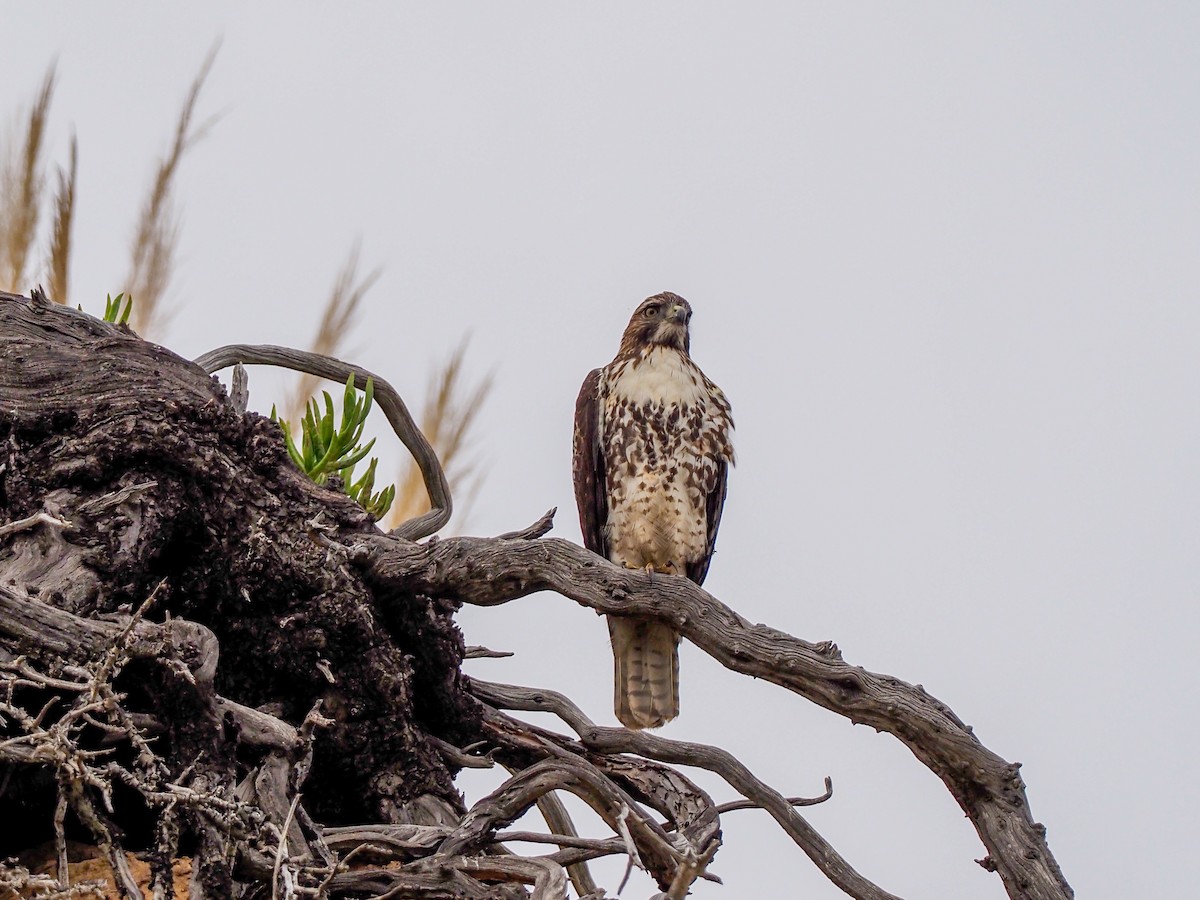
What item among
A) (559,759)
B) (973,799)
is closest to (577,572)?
(559,759)

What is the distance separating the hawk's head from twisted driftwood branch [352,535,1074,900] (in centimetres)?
250

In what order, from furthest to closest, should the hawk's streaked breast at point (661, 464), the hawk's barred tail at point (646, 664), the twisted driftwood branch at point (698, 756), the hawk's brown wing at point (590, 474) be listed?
the hawk's brown wing at point (590, 474), the hawk's streaked breast at point (661, 464), the hawk's barred tail at point (646, 664), the twisted driftwood branch at point (698, 756)

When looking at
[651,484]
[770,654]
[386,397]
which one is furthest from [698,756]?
[651,484]

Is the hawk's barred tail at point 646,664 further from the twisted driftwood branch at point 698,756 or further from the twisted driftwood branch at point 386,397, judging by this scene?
the twisted driftwood branch at point 698,756

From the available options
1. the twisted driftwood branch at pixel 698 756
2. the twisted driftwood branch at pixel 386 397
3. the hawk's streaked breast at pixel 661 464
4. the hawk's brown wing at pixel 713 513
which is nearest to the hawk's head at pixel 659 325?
the hawk's streaked breast at pixel 661 464

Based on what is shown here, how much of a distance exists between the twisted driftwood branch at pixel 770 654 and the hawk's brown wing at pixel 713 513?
2111mm

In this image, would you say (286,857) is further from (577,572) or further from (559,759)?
(577,572)

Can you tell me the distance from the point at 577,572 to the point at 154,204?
2133 mm

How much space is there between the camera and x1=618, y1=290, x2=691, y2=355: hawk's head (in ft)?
19.7

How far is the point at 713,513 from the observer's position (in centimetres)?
566

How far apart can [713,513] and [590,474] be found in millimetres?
518

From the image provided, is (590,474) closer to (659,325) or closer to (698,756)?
(659,325)

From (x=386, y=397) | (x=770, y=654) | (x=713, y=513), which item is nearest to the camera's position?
(x=770, y=654)

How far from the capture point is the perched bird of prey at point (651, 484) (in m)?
5.32
